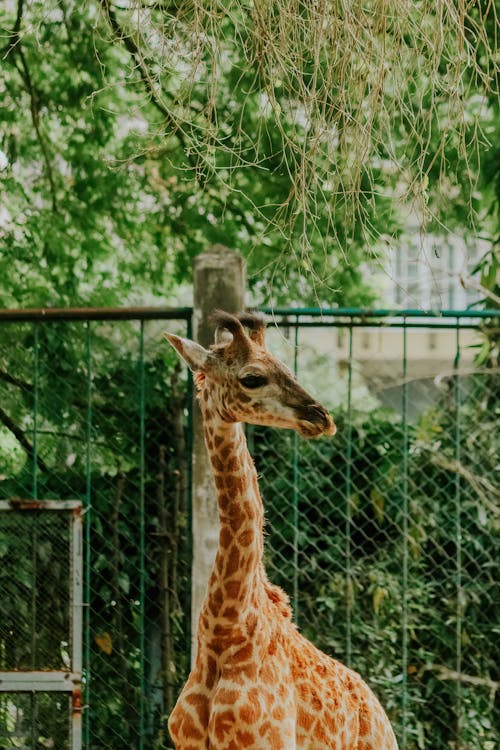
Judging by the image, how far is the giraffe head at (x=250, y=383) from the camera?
124 inches

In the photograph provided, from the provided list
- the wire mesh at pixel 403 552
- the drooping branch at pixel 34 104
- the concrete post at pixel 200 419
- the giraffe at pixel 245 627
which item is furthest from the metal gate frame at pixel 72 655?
the drooping branch at pixel 34 104

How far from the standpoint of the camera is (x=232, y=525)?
11.2 ft

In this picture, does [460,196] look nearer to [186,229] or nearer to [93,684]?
[186,229]

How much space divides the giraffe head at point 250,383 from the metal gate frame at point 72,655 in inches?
47.4

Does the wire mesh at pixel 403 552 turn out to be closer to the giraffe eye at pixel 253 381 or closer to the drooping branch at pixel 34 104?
the giraffe eye at pixel 253 381

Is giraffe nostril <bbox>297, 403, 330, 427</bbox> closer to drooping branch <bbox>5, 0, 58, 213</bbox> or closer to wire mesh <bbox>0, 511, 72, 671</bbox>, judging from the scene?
wire mesh <bbox>0, 511, 72, 671</bbox>

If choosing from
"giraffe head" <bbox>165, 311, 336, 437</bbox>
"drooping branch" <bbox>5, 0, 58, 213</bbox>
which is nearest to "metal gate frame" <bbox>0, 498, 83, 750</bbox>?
"giraffe head" <bbox>165, 311, 336, 437</bbox>

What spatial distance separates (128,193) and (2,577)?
2.91 meters

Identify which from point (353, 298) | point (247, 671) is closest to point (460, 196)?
point (353, 298)

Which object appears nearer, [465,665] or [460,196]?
[465,665]

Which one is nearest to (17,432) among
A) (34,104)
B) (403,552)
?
(403,552)

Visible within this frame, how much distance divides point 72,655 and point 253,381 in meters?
1.69

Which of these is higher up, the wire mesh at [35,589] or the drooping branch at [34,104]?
the drooping branch at [34,104]

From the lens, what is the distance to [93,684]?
4.66 m
